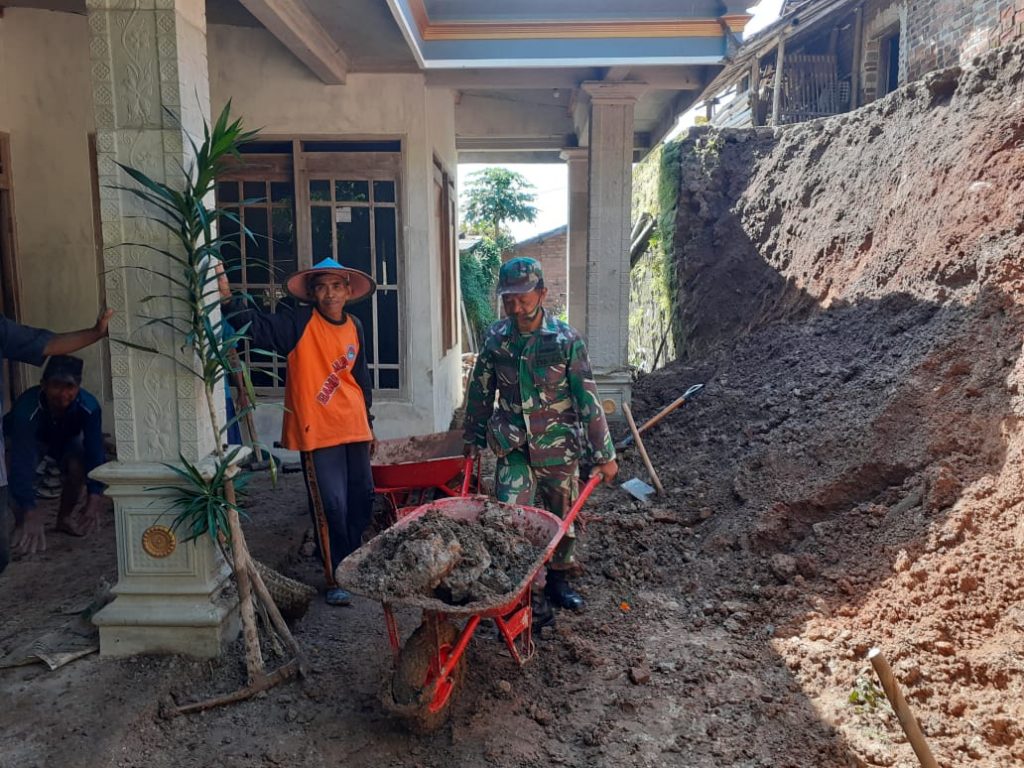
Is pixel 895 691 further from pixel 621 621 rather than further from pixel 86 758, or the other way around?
pixel 86 758

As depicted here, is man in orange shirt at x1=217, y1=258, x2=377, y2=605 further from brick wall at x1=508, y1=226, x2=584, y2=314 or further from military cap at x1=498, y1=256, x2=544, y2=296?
brick wall at x1=508, y1=226, x2=584, y2=314

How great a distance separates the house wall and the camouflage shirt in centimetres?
1927

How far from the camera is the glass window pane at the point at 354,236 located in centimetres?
658

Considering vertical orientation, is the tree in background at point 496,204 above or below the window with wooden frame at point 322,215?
above

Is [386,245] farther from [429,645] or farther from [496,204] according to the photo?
[496,204]

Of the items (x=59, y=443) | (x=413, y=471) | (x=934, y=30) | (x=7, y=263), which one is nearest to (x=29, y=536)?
(x=59, y=443)

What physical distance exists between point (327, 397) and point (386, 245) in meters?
2.88

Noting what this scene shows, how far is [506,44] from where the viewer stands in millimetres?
6223

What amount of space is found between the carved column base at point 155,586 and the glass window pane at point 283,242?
11.6 ft

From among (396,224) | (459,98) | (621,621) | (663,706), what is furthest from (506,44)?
(663,706)

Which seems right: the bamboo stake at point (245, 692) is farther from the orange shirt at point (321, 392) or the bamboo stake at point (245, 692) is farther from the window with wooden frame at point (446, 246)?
the window with wooden frame at point (446, 246)

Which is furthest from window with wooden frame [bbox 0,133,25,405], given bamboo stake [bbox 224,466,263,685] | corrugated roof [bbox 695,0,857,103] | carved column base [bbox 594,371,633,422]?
corrugated roof [bbox 695,0,857,103]

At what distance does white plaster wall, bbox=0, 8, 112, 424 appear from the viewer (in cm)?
583

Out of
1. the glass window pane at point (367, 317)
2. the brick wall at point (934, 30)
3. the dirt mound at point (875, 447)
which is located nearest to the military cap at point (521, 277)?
the dirt mound at point (875, 447)
